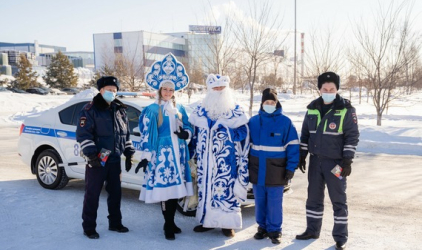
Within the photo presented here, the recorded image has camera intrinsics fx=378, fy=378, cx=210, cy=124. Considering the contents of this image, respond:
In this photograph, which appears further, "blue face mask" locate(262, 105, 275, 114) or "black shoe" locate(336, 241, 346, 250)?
"blue face mask" locate(262, 105, 275, 114)

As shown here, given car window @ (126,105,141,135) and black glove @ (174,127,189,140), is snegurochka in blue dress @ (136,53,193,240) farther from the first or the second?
car window @ (126,105,141,135)

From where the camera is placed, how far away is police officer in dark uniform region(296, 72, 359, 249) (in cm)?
407

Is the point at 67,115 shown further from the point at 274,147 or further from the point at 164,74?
the point at 274,147

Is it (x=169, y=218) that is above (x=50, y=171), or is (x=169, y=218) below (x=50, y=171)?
below

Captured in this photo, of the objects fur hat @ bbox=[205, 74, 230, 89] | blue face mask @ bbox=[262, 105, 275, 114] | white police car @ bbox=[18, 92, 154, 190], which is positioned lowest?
white police car @ bbox=[18, 92, 154, 190]

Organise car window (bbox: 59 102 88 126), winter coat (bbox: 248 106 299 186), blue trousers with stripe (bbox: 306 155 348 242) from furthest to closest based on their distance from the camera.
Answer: car window (bbox: 59 102 88 126) < winter coat (bbox: 248 106 299 186) < blue trousers with stripe (bbox: 306 155 348 242)

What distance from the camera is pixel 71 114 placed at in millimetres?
6355

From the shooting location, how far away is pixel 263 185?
4352mm

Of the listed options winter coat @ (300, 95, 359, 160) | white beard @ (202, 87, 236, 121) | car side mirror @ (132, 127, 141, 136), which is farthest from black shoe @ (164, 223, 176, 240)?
winter coat @ (300, 95, 359, 160)

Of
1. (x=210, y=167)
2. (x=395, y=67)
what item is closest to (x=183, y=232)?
(x=210, y=167)

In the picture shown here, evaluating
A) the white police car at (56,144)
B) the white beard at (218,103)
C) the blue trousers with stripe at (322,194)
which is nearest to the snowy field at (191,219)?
the blue trousers with stripe at (322,194)

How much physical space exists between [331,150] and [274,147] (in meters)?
0.62

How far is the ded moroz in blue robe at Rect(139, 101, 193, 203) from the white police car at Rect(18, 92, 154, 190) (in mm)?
1442

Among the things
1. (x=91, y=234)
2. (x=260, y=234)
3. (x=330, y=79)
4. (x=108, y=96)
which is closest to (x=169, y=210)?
(x=91, y=234)
